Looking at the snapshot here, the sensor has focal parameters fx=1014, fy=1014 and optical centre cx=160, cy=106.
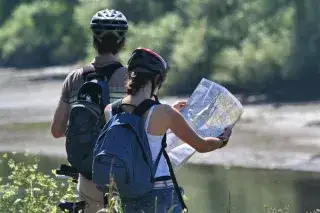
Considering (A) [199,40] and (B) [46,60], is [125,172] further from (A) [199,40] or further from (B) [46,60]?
(B) [46,60]

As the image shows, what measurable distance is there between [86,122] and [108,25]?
0.53m

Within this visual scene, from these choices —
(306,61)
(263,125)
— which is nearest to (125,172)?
(263,125)

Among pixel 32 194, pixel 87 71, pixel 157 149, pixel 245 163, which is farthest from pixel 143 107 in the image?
pixel 245 163

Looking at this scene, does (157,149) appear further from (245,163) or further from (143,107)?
(245,163)

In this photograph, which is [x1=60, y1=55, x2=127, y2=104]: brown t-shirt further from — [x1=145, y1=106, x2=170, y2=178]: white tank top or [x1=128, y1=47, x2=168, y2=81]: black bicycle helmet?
[x1=145, y1=106, x2=170, y2=178]: white tank top

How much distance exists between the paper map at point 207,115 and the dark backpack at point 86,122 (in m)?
0.39

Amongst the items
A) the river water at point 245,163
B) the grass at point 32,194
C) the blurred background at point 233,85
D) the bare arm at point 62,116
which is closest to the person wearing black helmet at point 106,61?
the bare arm at point 62,116

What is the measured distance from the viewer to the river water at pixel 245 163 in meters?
14.5

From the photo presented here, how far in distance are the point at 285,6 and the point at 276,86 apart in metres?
3.48

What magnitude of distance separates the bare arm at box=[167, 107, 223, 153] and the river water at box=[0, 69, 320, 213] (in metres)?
7.55

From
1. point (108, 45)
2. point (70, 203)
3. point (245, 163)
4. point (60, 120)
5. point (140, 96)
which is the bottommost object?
point (245, 163)

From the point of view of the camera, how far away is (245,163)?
64.0 feet

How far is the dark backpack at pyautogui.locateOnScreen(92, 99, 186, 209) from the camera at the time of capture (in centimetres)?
468

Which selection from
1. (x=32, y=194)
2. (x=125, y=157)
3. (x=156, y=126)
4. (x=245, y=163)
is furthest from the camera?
(x=245, y=163)
